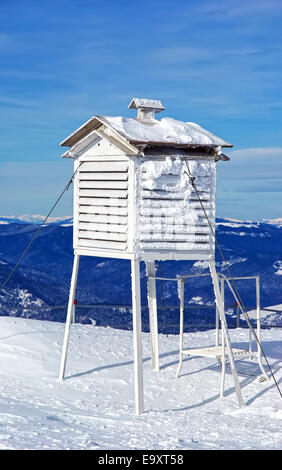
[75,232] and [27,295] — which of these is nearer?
[75,232]

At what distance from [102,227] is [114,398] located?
288cm

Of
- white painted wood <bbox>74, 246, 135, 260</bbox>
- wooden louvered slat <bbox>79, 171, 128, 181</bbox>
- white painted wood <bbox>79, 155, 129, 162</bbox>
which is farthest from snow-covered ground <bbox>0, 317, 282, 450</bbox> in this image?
white painted wood <bbox>79, 155, 129, 162</bbox>

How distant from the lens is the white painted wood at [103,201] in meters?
11.2

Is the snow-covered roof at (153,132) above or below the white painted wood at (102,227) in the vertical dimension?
above

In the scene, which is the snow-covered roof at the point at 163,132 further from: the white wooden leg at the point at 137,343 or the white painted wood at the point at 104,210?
the white wooden leg at the point at 137,343

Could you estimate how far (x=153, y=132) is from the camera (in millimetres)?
11422

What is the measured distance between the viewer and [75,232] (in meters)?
12.2

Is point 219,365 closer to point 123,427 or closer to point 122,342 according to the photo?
point 122,342

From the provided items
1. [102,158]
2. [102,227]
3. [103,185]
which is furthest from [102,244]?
[102,158]

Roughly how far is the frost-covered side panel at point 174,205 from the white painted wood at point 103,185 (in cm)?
31

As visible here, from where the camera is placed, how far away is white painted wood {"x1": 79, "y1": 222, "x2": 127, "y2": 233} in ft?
36.6

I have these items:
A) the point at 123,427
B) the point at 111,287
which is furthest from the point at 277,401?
the point at 111,287

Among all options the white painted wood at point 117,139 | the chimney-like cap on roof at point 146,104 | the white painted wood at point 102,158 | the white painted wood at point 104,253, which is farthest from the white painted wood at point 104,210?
the chimney-like cap on roof at point 146,104

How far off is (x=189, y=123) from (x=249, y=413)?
16.8 ft
